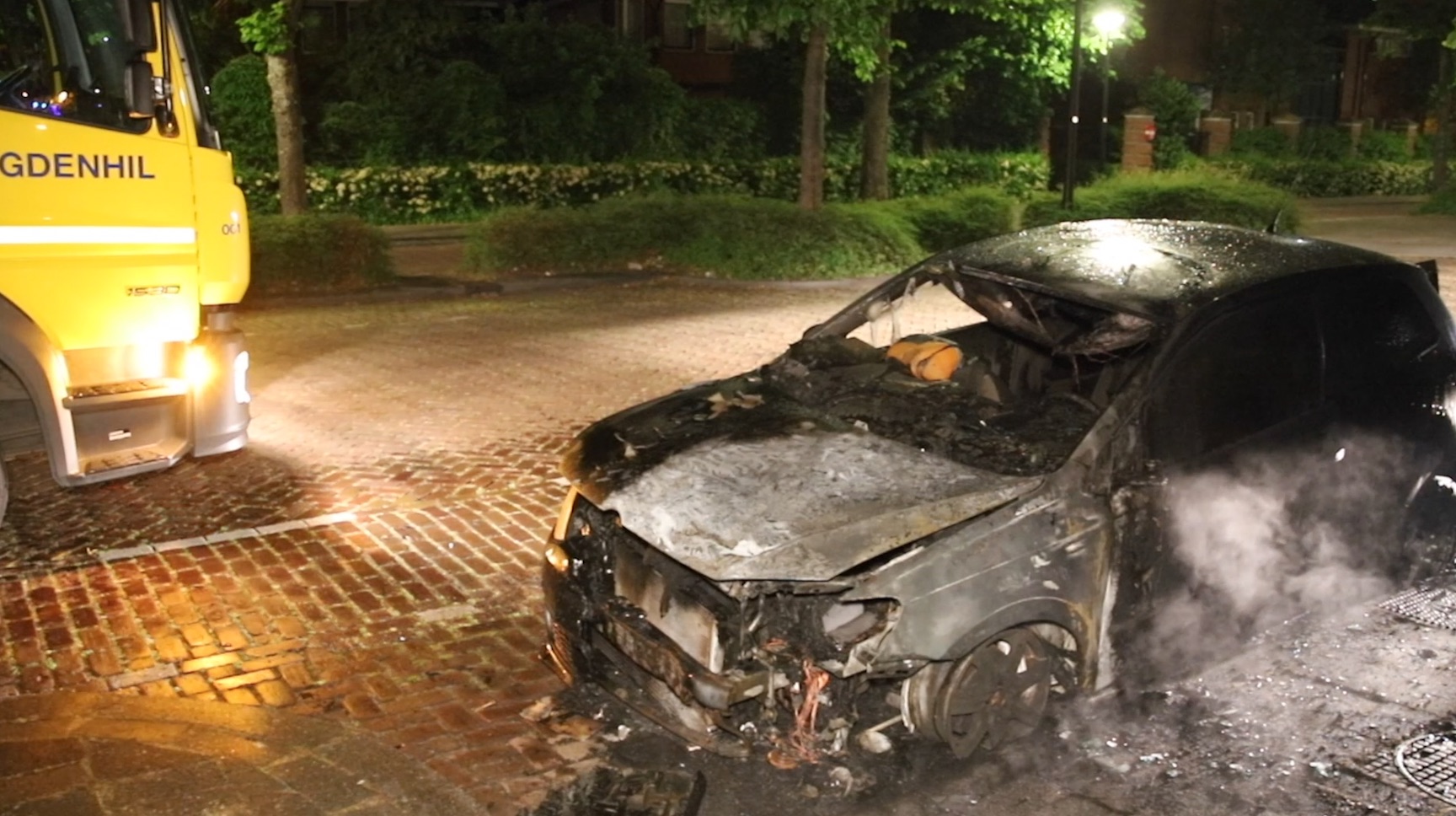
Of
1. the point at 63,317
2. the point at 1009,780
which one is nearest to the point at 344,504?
the point at 63,317

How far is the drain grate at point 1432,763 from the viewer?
4.56 metres

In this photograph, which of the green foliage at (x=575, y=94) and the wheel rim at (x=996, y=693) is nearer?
the wheel rim at (x=996, y=693)

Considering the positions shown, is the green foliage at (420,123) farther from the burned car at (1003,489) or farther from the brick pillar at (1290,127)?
the brick pillar at (1290,127)

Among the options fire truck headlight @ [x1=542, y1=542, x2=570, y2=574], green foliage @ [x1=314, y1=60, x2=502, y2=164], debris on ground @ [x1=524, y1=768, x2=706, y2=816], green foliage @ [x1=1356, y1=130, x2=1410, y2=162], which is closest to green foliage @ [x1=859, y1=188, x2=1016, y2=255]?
green foliage @ [x1=314, y1=60, x2=502, y2=164]

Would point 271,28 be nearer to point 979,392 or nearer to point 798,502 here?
point 979,392

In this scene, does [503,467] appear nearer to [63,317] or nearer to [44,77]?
[63,317]

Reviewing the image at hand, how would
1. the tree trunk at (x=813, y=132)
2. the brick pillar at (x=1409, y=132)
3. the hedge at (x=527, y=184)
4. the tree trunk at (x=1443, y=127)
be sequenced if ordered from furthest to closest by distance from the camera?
1. the brick pillar at (x=1409, y=132)
2. the tree trunk at (x=1443, y=127)
3. the hedge at (x=527, y=184)
4. the tree trunk at (x=813, y=132)

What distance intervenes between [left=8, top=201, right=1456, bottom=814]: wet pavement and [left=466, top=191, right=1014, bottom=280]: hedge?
7.28m

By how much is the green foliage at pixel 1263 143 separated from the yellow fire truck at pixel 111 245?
3708 cm

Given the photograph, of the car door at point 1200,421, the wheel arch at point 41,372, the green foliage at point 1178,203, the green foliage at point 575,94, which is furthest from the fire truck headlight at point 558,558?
the green foliage at point 575,94

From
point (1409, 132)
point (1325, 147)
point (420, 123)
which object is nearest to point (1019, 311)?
point (420, 123)

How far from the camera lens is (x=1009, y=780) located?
4.62 metres

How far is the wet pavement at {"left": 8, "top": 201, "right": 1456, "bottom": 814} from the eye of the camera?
454 cm

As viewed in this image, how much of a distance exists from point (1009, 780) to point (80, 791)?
3139mm
